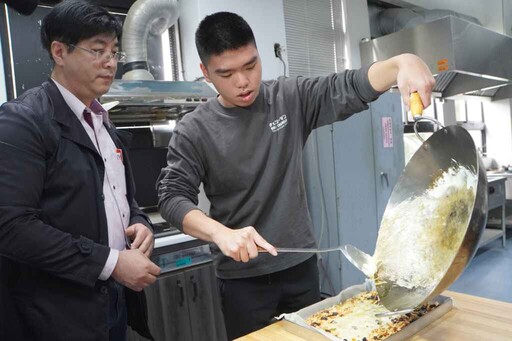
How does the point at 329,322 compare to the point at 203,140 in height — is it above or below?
below

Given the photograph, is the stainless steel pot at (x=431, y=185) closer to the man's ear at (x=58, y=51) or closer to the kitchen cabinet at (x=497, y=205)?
the man's ear at (x=58, y=51)

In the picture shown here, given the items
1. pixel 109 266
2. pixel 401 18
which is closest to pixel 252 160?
pixel 109 266

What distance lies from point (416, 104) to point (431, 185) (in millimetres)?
255

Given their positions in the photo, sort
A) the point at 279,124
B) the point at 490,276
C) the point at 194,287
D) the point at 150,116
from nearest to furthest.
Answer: the point at 279,124 < the point at 194,287 < the point at 150,116 < the point at 490,276

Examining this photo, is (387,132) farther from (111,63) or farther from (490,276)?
(111,63)

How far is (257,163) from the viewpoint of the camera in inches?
52.7

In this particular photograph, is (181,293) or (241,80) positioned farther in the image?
(181,293)

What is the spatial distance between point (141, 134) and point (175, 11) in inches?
34.7

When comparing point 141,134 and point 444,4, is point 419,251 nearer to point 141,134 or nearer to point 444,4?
point 141,134

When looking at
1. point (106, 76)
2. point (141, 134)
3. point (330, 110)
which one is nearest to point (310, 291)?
point (330, 110)

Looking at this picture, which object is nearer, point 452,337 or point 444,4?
point 452,337

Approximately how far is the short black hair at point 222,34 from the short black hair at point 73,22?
330 millimetres

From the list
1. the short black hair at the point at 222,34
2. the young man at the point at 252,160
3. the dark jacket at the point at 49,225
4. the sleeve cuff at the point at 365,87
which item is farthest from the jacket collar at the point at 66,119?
the sleeve cuff at the point at 365,87

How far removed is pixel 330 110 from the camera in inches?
53.6
